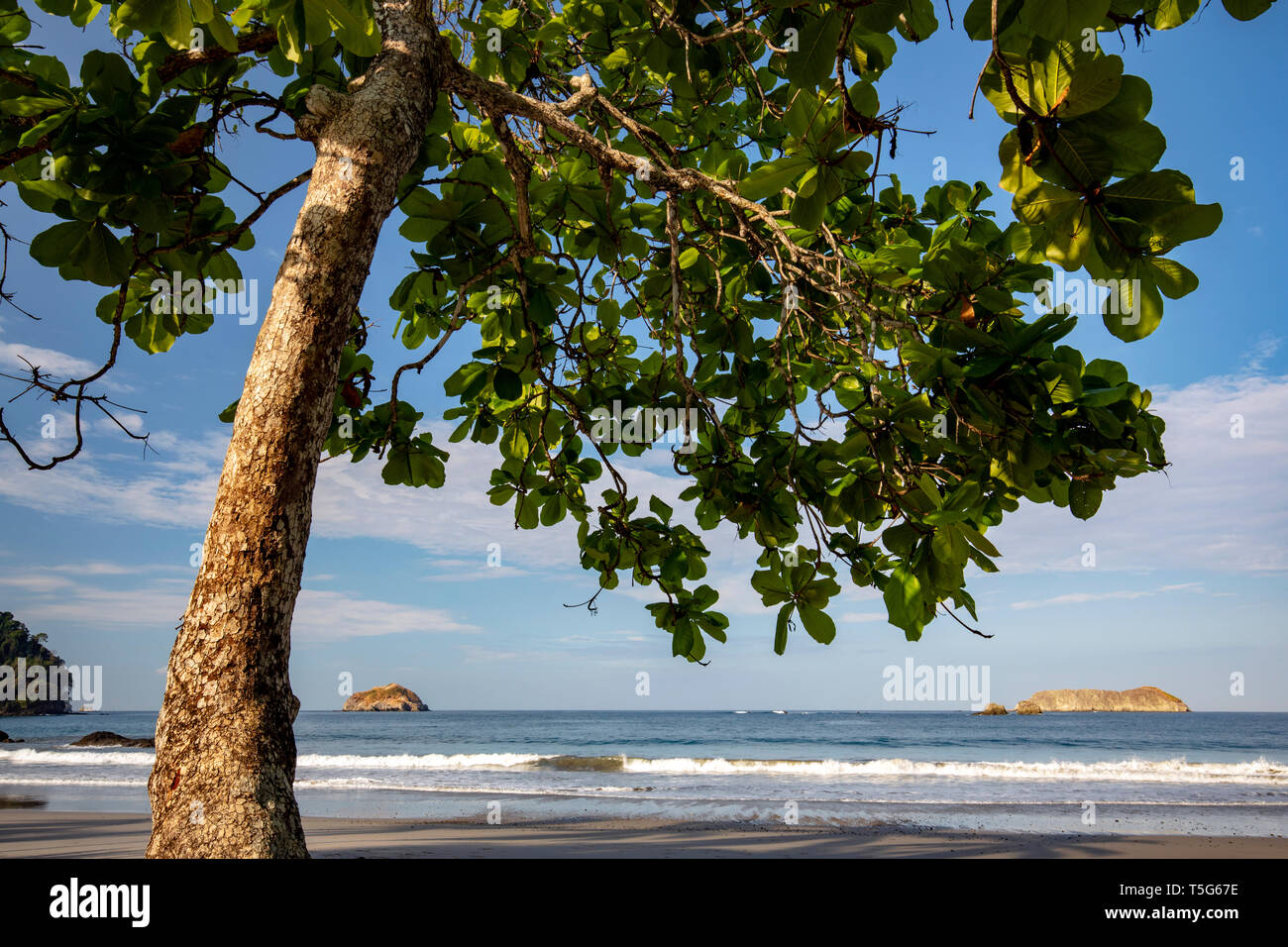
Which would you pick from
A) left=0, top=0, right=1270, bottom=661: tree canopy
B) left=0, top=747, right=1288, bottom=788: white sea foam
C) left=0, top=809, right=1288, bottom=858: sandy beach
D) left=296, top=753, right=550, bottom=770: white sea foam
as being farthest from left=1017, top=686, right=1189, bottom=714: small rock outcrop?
left=0, top=0, right=1270, bottom=661: tree canopy

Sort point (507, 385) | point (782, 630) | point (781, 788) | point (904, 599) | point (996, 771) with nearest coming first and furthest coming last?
point (904, 599) → point (782, 630) → point (507, 385) → point (781, 788) → point (996, 771)

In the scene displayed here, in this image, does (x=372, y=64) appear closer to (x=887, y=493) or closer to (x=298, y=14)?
(x=298, y=14)

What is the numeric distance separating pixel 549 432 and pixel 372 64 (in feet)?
5.17

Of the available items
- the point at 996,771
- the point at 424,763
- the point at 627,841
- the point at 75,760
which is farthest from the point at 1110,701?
the point at 75,760

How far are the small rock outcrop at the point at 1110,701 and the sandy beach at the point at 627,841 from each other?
56179mm

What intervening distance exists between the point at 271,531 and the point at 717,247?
1.97 meters

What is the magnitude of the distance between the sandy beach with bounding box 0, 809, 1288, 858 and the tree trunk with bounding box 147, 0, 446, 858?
4.12 metres

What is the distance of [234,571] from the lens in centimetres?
131

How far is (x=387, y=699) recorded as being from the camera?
5881cm

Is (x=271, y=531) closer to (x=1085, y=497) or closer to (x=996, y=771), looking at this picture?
(x=1085, y=497)

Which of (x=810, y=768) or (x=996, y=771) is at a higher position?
(x=996, y=771)

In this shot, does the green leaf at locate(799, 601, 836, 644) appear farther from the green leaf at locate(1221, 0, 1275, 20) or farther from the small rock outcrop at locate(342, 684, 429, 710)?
the small rock outcrop at locate(342, 684, 429, 710)
